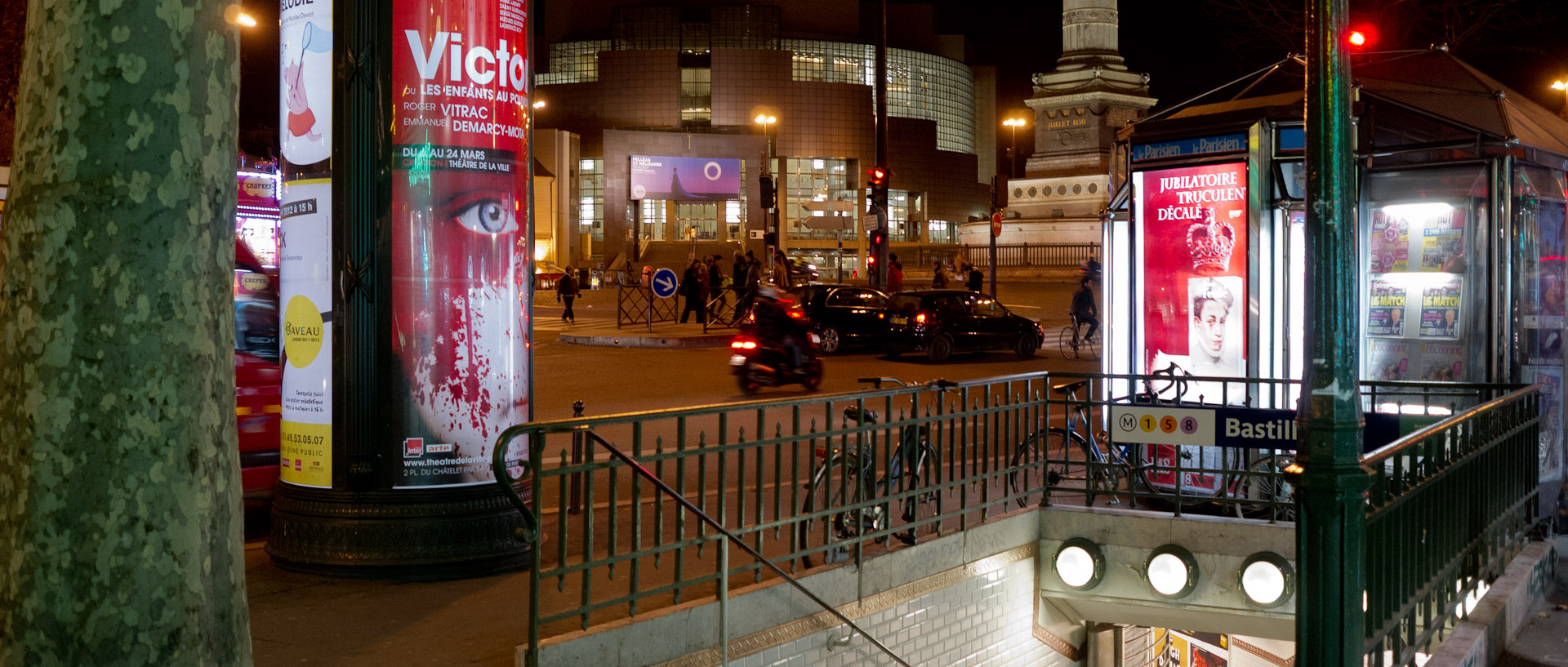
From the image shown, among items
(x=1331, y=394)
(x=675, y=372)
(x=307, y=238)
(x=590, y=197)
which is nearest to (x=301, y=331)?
(x=307, y=238)

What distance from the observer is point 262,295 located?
959 centimetres

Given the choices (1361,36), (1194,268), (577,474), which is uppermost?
(1361,36)

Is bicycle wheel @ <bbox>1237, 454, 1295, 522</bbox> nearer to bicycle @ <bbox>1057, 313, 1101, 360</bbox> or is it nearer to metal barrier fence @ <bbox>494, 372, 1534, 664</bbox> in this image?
metal barrier fence @ <bbox>494, 372, 1534, 664</bbox>

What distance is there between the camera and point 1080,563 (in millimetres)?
9305

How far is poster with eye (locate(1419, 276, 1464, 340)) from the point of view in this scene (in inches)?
427

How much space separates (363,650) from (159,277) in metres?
2.60

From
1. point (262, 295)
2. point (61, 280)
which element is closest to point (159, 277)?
point (61, 280)

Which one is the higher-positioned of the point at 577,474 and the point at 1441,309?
the point at 1441,309

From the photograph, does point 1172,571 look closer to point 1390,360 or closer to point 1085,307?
point 1390,360

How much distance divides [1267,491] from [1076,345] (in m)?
15.2

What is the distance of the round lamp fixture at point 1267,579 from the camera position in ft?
29.0

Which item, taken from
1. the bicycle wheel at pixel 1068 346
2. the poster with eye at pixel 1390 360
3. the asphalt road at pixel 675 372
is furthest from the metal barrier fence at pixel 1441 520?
the bicycle wheel at pixel 1068 346

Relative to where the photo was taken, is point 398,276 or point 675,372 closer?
point 398,276

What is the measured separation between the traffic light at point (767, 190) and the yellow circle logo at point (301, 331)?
22.5m
